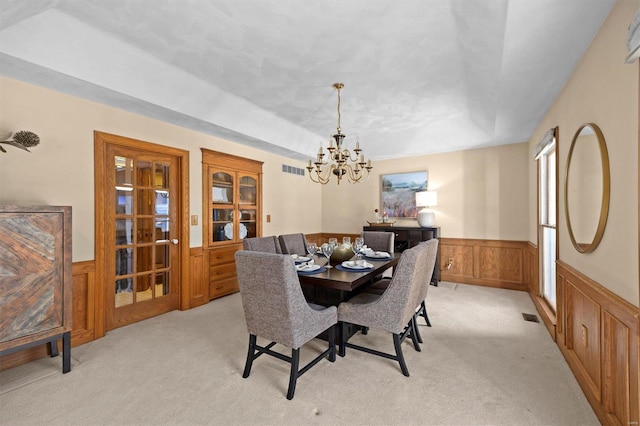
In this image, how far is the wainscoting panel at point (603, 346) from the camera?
1.45 metres

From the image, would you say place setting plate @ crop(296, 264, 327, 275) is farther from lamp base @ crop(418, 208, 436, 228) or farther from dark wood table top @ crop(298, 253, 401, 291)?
lamp base @ crop(418, 208, 436, 228)

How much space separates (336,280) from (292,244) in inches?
68.8

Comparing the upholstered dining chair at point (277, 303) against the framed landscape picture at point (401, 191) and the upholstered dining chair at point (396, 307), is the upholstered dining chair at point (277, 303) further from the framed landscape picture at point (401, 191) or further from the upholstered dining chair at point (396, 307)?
the framed landscape picture at point (401, 191)

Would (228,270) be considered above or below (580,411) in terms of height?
above

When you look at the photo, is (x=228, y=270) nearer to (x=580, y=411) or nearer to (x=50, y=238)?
(x=50, y=238)

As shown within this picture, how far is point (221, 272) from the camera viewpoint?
171 inches

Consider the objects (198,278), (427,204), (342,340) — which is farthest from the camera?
(427,204)

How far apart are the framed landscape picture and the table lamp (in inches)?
12.1

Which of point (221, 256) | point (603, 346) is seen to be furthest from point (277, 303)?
point (221, 256)

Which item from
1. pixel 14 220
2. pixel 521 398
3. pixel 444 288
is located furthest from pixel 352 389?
pixel 444 288

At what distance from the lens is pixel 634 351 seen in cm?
142

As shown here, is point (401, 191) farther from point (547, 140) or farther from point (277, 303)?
point (277, 303)

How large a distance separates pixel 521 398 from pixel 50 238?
143 inches

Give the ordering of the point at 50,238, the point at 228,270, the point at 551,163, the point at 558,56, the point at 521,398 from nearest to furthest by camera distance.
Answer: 1. the point at 521,398
2. the point at 558,56
3. the point at 50,238
4. the point at 551,163
5. the point at 228,270
